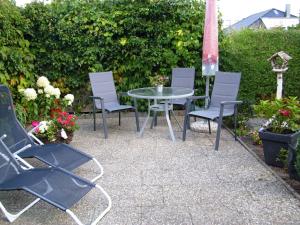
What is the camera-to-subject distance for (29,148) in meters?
3.80

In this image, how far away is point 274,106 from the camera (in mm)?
4086

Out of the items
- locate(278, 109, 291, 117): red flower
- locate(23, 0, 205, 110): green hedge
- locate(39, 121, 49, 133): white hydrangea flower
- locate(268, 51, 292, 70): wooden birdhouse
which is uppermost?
locate(23, 0, 205, 110): green hedge

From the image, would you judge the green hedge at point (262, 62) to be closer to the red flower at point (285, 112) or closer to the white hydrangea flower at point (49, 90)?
the red flower at point (285, 112)

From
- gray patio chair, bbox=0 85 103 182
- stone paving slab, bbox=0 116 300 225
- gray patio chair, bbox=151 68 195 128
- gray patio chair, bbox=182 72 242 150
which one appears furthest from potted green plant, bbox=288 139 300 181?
gray patio chair, bbox=151 68 195 128

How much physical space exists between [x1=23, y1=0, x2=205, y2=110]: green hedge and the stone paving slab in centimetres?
209

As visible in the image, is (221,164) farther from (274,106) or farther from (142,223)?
(142,223)

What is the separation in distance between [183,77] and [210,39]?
0.99 m

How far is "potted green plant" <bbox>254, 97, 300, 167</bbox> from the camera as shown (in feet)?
12.7

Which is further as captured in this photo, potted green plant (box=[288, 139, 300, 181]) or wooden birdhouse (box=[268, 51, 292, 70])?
wooden birdhouse (box=[268, 51, 292, 70])

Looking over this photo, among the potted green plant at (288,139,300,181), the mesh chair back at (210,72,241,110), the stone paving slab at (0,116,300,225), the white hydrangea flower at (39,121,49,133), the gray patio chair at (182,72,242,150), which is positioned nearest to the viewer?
the stone paving slab at (0,116,300,225)

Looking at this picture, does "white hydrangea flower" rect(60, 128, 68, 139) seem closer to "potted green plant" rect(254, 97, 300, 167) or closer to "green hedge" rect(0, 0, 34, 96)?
"green hedge" rect(0, 0, 34, 96)

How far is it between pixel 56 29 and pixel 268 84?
419 centimetres

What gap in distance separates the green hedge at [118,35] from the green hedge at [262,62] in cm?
79

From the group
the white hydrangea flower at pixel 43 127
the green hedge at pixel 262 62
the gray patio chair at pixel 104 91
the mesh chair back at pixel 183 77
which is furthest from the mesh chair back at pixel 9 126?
the green hedge at pixel 262 62
